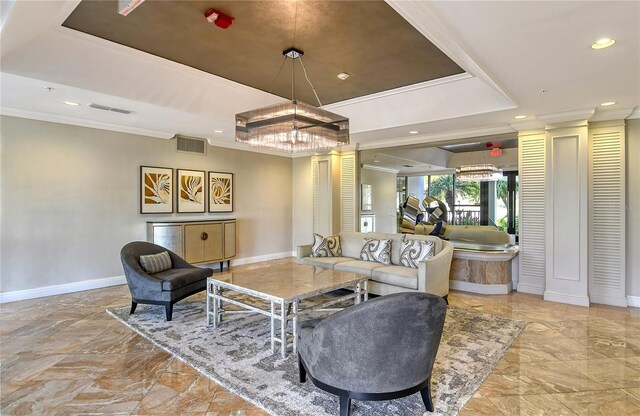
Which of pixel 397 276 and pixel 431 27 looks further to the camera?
pixel 397 276

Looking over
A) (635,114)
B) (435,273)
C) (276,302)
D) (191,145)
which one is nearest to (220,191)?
(191,145)

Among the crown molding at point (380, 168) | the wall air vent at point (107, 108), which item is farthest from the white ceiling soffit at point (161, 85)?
the crown molding at point (380, 168)

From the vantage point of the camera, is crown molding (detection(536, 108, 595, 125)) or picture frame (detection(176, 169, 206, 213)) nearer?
crown molding (detection(536, 108, 595, 125))

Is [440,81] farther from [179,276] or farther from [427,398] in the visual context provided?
[179,276]

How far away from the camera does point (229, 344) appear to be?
318 cm

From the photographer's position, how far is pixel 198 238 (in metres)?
6.14

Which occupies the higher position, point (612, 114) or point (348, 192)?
point (612, 114)

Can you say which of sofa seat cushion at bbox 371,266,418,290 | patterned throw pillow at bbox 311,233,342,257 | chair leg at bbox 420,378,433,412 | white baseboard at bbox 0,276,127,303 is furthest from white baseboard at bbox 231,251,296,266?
chair leg at bbox 420,378,433,412

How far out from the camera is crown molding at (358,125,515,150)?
5250 mm

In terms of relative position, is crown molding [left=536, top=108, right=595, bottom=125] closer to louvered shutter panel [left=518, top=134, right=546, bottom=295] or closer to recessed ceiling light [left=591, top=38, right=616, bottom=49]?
louvered shutter panel [left=518, top=134, right=546, bottom=295]

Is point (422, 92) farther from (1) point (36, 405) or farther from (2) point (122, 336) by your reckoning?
(1) point (36, 405)

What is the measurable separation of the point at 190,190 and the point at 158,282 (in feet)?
9.45

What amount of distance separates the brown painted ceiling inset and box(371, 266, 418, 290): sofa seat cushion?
2.44 metres

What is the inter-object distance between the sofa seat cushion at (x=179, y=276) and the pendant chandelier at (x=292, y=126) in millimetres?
1750
